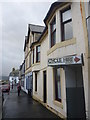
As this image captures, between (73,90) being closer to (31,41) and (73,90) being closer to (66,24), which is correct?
(66,24)

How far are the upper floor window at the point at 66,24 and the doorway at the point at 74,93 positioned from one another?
66.3 inches

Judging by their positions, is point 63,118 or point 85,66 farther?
point 63,118

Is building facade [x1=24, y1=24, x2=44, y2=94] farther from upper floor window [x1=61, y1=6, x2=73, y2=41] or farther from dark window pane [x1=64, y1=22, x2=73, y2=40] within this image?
dark window pane [x1=64, y1=22, x2=73, y2=40]

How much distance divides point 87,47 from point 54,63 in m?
1.96

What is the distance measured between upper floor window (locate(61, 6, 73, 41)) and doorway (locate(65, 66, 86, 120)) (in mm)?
1685

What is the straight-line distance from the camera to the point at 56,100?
853 centimetres

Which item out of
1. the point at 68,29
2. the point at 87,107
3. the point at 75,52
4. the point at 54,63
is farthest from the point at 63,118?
the point at 68,29

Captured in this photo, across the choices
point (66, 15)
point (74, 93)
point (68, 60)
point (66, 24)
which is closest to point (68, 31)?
point (66, 24)

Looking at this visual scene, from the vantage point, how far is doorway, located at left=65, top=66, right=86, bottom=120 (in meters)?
6.72

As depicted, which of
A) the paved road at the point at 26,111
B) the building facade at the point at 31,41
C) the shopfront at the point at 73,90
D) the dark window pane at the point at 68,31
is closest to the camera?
the shopfront at the point at 73,90

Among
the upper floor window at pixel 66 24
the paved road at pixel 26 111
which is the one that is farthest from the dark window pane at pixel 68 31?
the paved road at pixel 26 111

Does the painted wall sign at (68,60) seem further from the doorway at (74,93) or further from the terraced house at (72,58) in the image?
the doorway at (74,93)

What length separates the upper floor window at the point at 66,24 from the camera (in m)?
7.06

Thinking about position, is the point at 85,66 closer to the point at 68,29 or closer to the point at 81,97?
the point at 81,97
